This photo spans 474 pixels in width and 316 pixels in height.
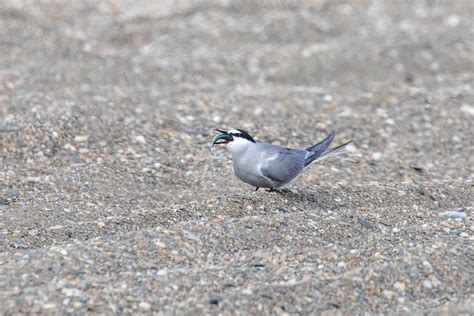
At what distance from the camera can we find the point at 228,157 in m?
7.79

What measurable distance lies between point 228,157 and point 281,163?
1.46m

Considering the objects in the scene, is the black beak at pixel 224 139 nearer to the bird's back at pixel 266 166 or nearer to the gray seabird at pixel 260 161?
the gray seabird at pixel 260 161

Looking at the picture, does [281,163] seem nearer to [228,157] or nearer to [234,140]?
[234,140]

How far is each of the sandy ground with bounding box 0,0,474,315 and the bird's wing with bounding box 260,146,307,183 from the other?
199 mm

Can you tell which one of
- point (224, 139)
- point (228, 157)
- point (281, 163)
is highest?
point (224, 139)

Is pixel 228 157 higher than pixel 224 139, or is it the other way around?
pixel 224 139

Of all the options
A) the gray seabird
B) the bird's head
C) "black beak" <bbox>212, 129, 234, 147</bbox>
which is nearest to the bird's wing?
the gray seabird

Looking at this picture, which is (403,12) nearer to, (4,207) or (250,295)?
(4,207)

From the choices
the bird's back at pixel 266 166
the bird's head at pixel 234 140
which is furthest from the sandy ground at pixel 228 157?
the bird's head at pixel 234 140

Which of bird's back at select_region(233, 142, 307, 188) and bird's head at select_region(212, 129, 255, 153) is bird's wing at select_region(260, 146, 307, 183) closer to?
bird's back at select_region(233, 142, 307, 188)

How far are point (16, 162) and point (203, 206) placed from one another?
1824mm

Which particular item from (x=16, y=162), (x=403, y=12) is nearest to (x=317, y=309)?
(x=16, y=162)

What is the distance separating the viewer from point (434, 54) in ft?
35.9

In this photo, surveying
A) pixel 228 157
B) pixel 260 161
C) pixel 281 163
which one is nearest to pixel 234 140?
pixel 260 161
